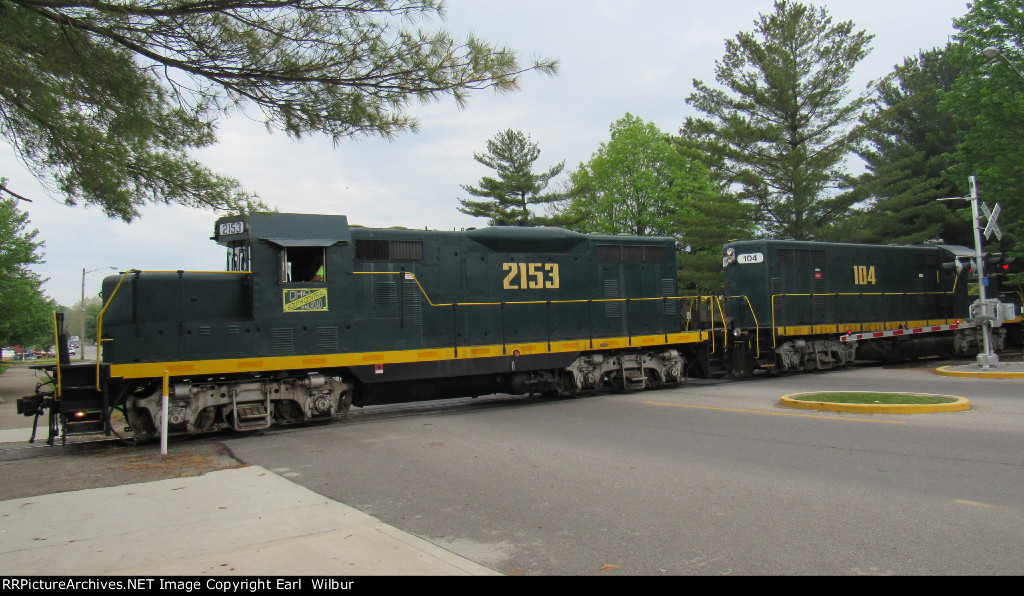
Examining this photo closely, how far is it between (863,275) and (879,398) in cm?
1069

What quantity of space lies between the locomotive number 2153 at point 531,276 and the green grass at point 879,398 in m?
5.27

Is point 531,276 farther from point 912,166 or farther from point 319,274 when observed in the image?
point 912,166

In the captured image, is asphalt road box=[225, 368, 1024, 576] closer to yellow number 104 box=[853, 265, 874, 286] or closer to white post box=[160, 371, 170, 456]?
white post box=[160, 371, 170, 456]

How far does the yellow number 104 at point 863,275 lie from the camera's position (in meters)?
20.5

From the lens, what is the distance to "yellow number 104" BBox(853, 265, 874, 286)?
2045cm

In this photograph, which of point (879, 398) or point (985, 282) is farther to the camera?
point (985, 282)

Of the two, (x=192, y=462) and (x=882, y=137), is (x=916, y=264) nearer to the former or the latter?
(x=882, y=137)

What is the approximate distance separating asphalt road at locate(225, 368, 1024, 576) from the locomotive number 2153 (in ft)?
9.98

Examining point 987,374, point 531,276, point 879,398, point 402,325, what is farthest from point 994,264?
point 402,325

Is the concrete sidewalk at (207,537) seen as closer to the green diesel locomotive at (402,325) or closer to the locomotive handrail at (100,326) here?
the locomotive handrail at (100,326)

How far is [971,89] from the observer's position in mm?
25984

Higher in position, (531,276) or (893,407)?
(531,276)

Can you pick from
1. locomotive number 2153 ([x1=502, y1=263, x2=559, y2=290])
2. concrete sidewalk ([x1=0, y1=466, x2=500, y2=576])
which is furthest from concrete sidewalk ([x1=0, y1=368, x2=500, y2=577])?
locomotive number 2153 ([x1=502, y1=263, x2=559, y2=290])

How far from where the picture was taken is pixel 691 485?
6391 mm
